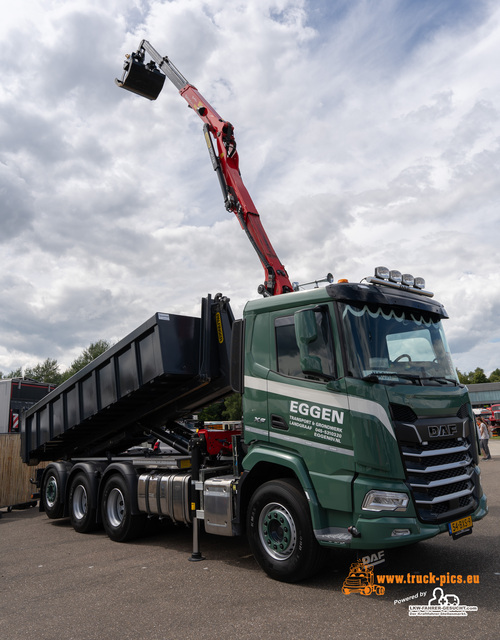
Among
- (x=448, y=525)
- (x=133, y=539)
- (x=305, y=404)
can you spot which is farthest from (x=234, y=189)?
(x=448, y=525)

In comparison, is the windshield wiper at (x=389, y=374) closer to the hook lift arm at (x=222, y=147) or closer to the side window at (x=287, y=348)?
the side window at (x=287, y=348)

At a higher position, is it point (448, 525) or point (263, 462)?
point (263, 462)

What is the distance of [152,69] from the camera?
1175cm

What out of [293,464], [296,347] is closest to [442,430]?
[293,464]

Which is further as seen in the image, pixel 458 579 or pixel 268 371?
pixel 268 371

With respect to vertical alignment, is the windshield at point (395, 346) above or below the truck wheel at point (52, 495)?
above

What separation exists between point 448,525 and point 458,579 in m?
0.75

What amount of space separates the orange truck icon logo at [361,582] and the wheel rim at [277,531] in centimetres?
66

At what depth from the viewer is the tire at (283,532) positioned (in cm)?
524

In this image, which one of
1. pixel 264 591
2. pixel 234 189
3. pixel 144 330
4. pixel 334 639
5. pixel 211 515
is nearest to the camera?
pixel 334 639

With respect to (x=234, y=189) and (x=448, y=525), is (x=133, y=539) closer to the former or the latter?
A: (x=448, y=525)

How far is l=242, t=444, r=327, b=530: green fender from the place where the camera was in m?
5.13

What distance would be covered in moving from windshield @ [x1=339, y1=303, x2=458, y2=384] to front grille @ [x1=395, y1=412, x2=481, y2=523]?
1.74ft

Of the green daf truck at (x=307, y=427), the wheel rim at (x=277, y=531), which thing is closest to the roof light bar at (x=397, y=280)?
the green daf truck at (x=307, y=427)
